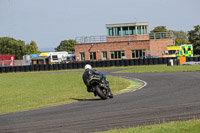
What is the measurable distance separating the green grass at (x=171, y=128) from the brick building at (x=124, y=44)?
52366 mm

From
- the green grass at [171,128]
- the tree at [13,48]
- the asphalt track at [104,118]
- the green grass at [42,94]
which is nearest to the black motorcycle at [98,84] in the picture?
the green grass at [42,94]

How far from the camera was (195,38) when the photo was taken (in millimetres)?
91750

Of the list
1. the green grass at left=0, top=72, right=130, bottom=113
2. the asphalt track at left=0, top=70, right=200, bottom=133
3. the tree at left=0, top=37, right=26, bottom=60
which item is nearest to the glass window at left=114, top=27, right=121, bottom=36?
the green grass at left=0, top=72, right=130, bottom=113

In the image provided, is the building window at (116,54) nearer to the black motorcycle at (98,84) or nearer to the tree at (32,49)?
the black motorcycle at (98,84)

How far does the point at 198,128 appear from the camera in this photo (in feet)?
23.1

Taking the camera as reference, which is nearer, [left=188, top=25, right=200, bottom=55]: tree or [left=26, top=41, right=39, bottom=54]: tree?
[left=188, top=25, right=200, bottom=55]: tree

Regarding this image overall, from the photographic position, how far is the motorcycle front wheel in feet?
46.1

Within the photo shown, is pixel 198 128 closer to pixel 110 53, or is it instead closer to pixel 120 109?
pixel 120 109

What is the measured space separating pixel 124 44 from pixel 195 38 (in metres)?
36.6

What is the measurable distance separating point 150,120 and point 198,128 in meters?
1.78

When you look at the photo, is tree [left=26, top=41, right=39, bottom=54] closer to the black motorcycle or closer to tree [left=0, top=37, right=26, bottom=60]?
tree [left=0, top=37, right=26, bottom=60]

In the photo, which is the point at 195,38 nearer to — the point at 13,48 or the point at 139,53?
the point at 139,53

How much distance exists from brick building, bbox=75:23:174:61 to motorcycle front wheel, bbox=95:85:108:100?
45.9m

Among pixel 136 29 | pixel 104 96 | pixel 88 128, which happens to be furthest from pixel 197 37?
pixel 88 128
